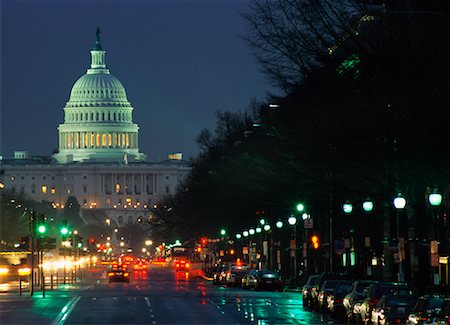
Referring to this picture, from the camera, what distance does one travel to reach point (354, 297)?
181 ft

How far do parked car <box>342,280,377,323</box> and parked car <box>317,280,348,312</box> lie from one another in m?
6.10

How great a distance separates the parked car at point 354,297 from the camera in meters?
54.4

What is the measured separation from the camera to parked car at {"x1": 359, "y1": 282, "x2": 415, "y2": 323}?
48.4 meters

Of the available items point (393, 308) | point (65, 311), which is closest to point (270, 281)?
point (65, 311)

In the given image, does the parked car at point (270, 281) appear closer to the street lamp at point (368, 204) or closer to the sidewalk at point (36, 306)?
the sidewalk at point (36, 306)

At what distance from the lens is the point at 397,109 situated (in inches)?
1914

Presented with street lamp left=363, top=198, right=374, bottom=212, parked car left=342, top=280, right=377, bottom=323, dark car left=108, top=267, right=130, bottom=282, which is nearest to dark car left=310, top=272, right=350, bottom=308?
street lamp left=363, top=198, right=374, bottom=212

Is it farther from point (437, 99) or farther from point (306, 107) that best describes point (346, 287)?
point (437, 99)

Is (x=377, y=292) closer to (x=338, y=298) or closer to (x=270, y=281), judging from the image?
(x=338, y=298)

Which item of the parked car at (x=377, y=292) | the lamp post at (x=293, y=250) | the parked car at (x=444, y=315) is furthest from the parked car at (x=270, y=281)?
the parked car at (x=444, y=315)

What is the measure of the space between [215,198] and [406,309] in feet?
260

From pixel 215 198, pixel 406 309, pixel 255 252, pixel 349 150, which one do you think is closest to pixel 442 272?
pixel 349 150

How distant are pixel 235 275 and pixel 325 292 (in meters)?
39.8

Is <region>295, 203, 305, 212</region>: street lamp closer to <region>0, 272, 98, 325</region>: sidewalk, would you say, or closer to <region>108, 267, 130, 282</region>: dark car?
<region>0, 272, 98, 325</region>: sidewalk
